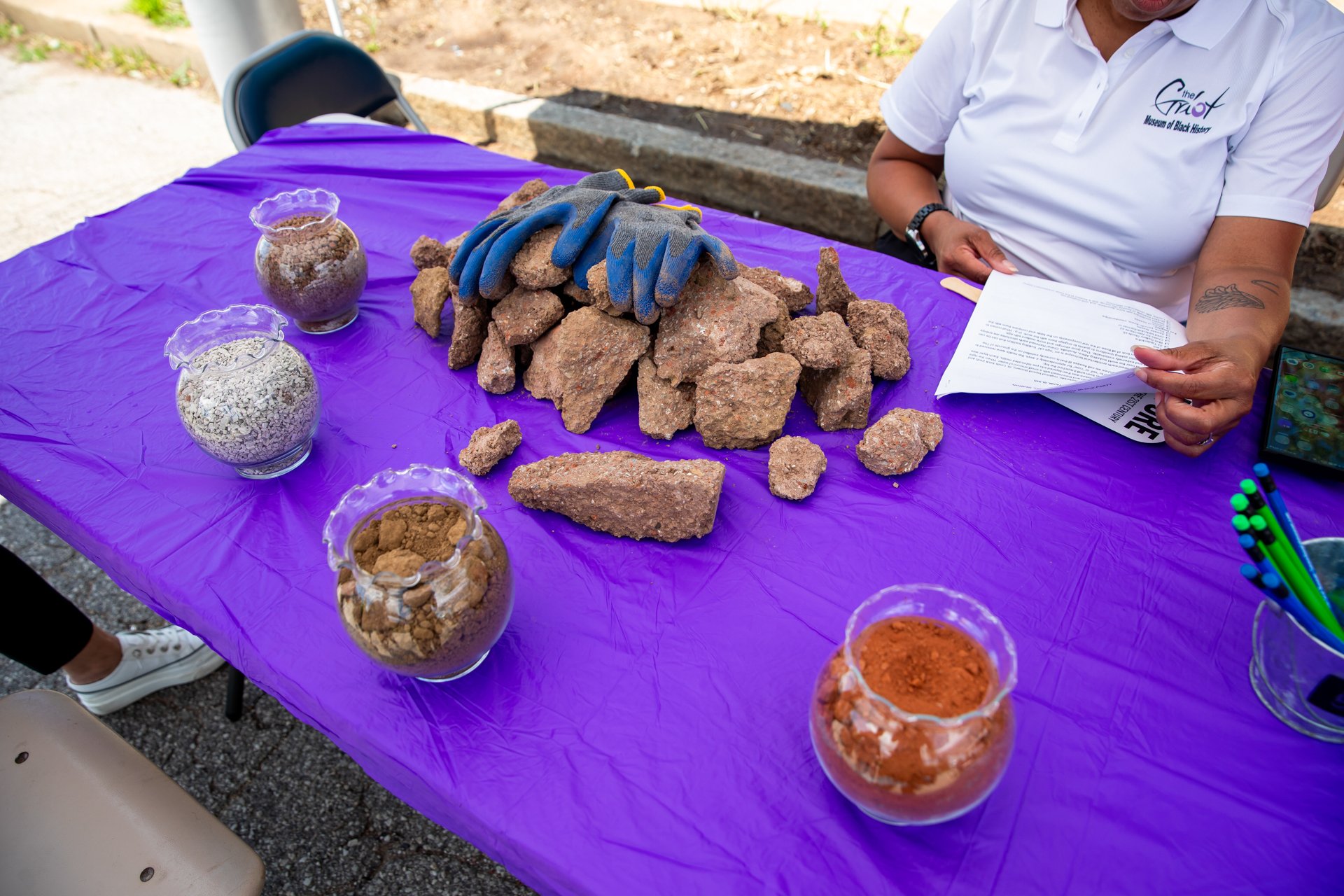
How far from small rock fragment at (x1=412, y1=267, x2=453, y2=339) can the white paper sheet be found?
1048mm

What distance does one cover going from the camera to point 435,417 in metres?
1.46

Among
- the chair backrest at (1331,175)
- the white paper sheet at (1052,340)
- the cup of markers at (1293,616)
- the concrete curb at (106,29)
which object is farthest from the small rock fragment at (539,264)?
the concrete curb at (106,29)

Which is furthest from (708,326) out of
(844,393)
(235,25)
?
(235,25)

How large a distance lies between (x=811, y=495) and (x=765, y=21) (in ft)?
13.0

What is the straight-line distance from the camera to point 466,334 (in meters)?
1.52

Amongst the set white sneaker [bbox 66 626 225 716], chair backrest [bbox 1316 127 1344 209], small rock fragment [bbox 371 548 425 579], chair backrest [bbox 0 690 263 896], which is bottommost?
white sneaker [bbox 66 626 225 716]

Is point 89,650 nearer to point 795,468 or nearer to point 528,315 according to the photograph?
point 528,315

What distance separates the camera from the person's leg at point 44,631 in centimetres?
149

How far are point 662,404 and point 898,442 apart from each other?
1.40 feet

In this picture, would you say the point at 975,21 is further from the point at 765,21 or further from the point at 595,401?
the point at 765,21

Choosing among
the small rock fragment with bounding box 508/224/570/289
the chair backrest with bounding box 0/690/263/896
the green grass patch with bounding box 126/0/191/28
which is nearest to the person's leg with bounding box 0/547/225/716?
the chair backrest with bounding box 0/690/263/896

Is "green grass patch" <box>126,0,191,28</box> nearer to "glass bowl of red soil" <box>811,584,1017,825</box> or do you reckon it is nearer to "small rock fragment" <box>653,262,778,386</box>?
"small rock fragment" <box>653,262,778,386</box>

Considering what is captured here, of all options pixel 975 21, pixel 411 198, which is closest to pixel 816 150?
pixel 975 21

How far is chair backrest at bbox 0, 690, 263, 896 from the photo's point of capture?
1.04 m
